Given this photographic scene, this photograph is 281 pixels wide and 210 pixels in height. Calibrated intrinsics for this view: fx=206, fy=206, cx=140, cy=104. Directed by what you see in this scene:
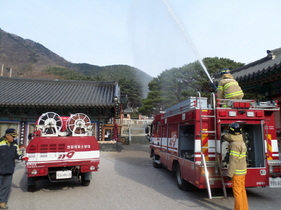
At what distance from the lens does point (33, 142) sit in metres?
5.51

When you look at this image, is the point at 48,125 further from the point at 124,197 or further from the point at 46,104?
the point at 46,104

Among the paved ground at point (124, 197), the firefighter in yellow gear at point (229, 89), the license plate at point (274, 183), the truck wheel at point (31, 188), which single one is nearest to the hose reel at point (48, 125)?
the truck wheel at point (31, 188)

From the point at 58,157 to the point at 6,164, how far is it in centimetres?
127

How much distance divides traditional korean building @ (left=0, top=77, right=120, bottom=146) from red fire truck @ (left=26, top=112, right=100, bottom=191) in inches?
324

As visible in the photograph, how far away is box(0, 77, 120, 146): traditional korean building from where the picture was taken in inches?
566

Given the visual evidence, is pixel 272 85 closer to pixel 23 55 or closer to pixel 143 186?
pixel 143 186

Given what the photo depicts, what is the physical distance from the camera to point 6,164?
15.3 feet

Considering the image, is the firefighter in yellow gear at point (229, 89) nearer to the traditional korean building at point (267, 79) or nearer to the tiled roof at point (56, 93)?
the traditional korean building at point (267, 79)

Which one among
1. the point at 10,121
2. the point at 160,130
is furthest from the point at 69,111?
the point at 160,130

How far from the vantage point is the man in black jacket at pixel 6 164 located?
15.1ft

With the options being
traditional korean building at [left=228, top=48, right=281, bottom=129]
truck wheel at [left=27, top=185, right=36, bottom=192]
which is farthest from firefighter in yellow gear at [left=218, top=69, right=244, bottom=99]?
truck wheel at [left=27, top=185, right=36, bottom=192]

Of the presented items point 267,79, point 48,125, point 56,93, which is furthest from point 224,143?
point 56,93

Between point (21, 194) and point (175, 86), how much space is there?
19.8 meters

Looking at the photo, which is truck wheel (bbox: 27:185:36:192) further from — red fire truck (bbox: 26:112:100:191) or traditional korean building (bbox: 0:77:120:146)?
traditional korean building (bbox: 0:77:120:146)
